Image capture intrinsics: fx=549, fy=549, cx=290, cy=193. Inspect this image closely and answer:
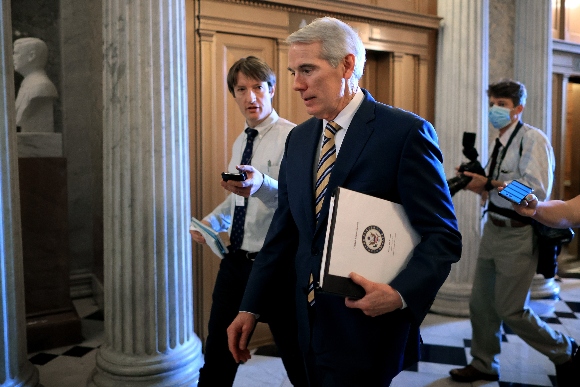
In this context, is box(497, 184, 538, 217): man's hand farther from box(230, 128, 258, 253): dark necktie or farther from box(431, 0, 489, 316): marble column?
box(431, 0, 489, 316): marble column

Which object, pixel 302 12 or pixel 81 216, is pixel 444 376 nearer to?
pixel 302 12

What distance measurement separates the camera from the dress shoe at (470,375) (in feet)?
11.8

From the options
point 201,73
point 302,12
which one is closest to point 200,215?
point 201,73

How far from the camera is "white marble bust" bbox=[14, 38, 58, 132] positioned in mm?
4582

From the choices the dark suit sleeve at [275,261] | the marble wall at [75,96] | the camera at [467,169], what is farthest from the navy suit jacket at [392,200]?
the marble wall at [75,96]

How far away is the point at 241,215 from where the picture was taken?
2.79 metres

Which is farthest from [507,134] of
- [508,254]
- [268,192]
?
[268,192]

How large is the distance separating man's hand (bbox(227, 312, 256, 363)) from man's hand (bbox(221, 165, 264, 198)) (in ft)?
2.01

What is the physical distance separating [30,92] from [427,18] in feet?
11.9

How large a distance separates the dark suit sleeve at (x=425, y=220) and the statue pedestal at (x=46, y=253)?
3540 mm

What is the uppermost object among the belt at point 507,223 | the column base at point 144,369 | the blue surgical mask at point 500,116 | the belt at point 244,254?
the blue surgical mask at point 500,116

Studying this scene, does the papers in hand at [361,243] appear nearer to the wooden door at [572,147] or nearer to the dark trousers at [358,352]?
the dark trousers at [358,352]

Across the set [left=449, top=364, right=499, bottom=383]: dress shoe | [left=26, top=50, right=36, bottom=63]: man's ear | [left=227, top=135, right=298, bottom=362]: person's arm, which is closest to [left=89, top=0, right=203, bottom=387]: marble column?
[left=227, top=135, right=298, bottom=362]: person's arm

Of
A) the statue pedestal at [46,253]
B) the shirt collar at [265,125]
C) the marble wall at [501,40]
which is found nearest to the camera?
the shirt collar at [265,125]
